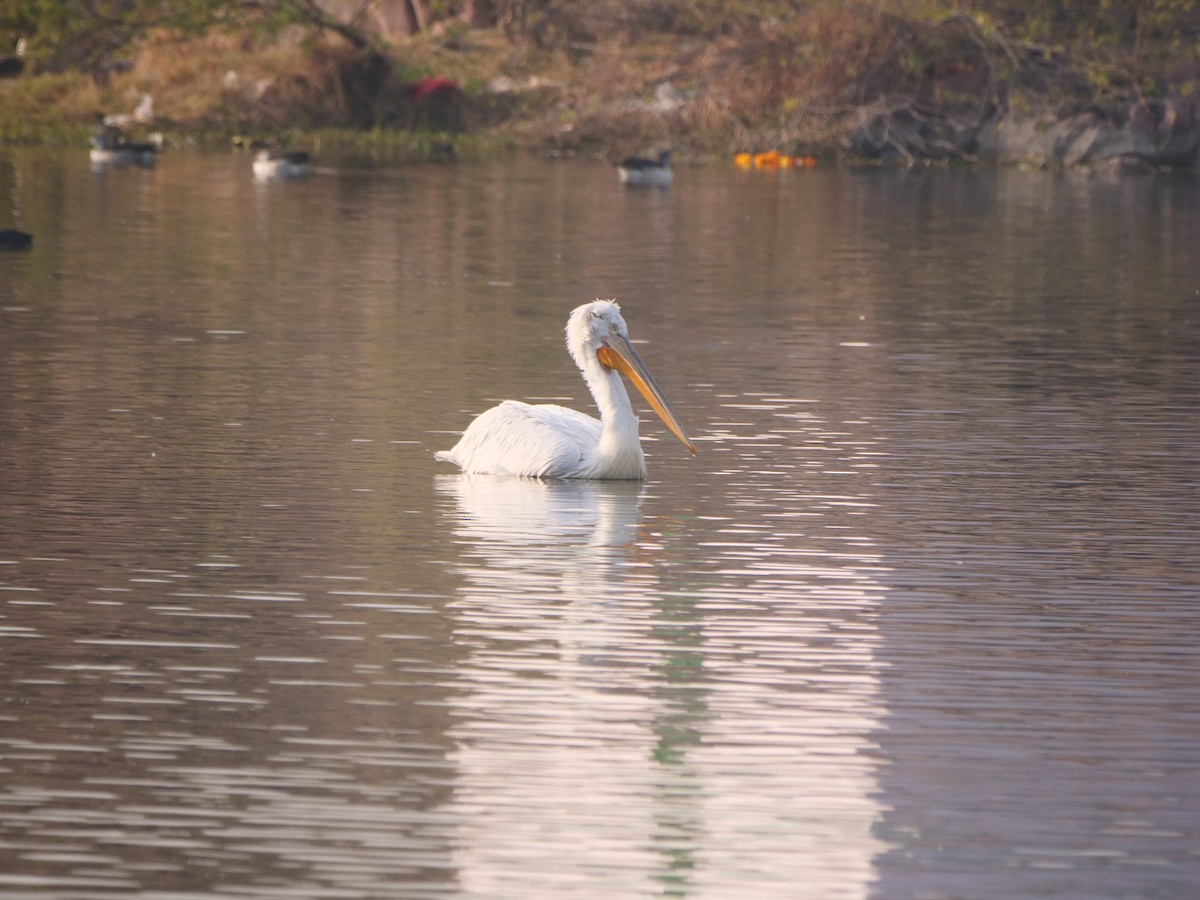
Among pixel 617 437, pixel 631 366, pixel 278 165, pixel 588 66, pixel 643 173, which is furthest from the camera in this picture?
pixel 588 66

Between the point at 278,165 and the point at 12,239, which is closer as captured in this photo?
the point at 12,239

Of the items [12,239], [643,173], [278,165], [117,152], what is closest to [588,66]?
[117,152]

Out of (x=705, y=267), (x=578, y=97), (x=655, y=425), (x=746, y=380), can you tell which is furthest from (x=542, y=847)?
(x=578, y=97)

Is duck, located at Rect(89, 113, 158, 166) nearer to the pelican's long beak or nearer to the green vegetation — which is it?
the green vegetation

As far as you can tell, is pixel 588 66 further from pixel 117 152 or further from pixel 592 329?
pixel 592 329

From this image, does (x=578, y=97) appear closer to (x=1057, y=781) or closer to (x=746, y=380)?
(x=746, y=380)

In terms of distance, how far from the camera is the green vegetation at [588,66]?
41.8 metres

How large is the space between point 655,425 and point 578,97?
34.0m

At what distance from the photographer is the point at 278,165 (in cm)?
3462

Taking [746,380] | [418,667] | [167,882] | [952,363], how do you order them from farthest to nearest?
[952,363] < [746,380] < [418,667] < [167,882]

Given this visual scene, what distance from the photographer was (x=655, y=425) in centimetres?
1249

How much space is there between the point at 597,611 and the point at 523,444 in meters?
2.69

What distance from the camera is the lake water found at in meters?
5.48

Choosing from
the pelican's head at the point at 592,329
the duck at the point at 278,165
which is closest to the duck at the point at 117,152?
the duck at the point at 278,165
